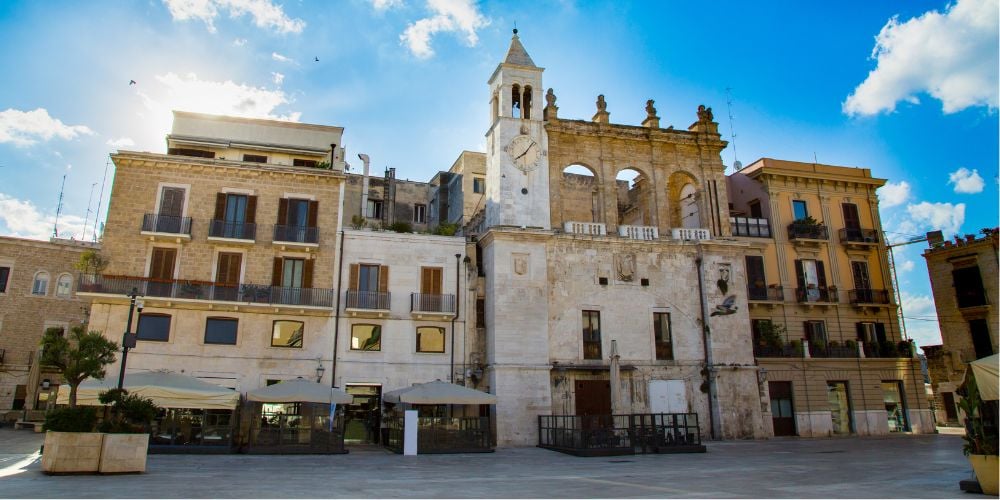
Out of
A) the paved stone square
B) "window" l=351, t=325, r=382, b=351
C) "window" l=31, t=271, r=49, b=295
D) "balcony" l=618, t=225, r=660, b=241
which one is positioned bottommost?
the paved stone square

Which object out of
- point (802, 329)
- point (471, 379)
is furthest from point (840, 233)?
point (471, 379)

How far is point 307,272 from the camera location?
29938 mm

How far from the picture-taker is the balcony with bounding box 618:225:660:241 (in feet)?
111

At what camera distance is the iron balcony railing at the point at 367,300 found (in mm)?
29641

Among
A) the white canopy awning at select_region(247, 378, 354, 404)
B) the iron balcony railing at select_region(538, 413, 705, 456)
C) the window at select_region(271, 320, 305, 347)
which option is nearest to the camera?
the white canopy awning at select_region(247, 378, 354, 404)

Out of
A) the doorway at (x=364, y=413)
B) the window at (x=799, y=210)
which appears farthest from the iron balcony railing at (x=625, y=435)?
the window at (x=799, y=210)

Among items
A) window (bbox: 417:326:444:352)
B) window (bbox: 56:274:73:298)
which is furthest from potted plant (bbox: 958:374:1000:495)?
window (bbox: 56:274:73:298)

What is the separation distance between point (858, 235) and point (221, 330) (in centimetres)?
3461

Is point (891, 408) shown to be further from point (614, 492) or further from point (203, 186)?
point (203, 186)

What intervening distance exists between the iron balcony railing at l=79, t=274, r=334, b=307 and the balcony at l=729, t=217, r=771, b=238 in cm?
A: 2244

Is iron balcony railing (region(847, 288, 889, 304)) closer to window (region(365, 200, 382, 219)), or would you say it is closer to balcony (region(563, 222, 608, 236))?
balcony (region(563, 222, 608, 236))

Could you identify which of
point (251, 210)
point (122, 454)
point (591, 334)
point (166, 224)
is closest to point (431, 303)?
point (591, 334)

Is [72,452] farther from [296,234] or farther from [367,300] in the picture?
[296,234]

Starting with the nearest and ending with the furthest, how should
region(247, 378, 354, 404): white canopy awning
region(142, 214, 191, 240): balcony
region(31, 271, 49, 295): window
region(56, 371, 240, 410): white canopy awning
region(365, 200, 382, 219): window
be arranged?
region(56, 371, 240, 410): white canopy awning → region(247, 378, 354, 404): white canopy awning → region(142, 214, 191, 240): balcony → region(31, 271, 49, 295): window → region(365, 200, 382, 219): window
